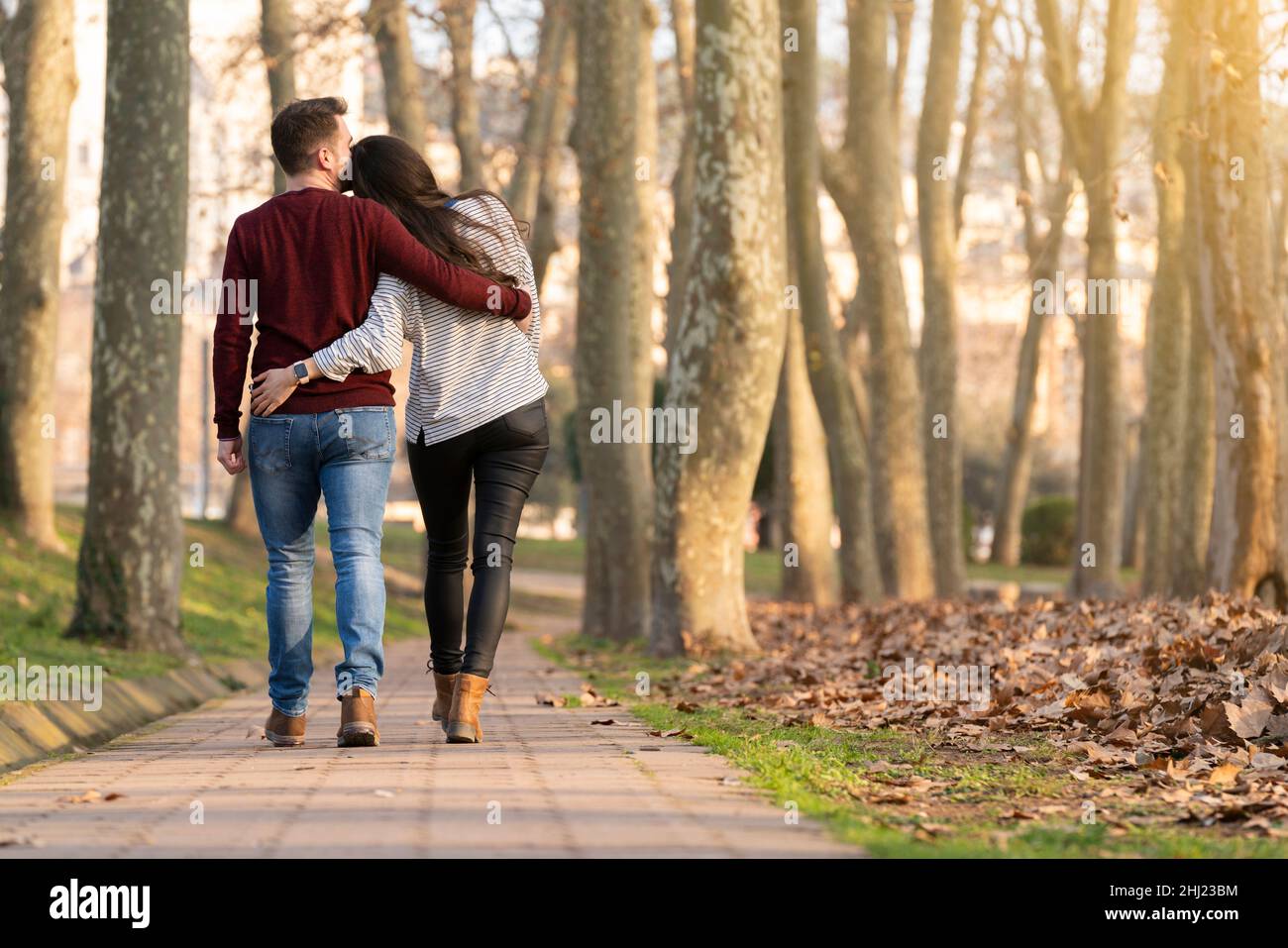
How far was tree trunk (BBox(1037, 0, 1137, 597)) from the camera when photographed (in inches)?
779

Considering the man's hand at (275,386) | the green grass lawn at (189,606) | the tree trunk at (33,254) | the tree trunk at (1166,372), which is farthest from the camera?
the tree trunk at (1166,372)

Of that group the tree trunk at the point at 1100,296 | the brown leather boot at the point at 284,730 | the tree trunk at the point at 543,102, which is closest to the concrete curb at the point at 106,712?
the brown leather boot at the point at 284,730

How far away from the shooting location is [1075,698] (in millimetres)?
Result: 7180

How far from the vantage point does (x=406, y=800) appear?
4.88 meters

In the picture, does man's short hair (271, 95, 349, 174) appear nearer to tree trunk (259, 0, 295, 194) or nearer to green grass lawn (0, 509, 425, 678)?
green grass lawn (0, 509, 425, 678)

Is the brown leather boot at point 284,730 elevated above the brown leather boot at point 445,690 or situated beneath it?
situated beneath

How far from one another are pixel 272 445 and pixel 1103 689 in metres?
3.64

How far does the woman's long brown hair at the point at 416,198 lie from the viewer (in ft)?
21.1

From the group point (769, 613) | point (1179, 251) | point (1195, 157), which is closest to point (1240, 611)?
point (1195, 157)

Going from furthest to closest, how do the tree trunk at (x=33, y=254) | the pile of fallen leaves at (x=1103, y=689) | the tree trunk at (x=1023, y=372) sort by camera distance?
the tree trunk at (x=1023, y=372), the tree trunk at (x=33, y=254), the pile of fallen leaves at (x=1103, y=689)

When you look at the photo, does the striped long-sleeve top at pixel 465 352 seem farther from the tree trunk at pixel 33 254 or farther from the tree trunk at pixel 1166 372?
the tree trunk at pixel 1166 372

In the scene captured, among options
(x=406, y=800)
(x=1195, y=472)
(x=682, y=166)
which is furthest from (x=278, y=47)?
(x=406, y=800)

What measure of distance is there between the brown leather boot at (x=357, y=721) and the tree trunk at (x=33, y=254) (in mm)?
10716

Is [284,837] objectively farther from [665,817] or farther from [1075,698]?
[1075,698]
